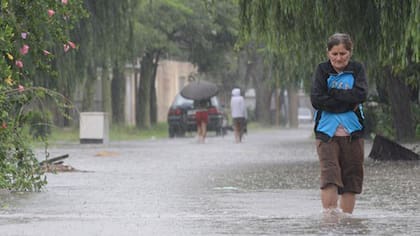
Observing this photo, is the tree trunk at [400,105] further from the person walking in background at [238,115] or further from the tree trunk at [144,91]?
the tree trunk at [144,91]

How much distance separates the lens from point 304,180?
17.2 m

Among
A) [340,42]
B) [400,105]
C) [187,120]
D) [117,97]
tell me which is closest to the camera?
[340,42]

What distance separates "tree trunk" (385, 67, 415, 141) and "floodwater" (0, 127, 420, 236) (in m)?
2.55

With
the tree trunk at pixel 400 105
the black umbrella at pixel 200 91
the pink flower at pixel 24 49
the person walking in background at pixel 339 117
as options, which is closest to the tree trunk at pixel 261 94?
the black umbrella at pixel 200 91

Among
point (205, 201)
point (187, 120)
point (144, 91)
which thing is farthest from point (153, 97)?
point (205, 201)

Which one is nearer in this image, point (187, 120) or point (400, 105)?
point (400, 105)

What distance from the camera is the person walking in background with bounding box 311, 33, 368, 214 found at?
403 inches

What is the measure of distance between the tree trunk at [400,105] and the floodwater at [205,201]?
255 centimetres

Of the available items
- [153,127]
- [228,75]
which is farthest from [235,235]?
[228,75]

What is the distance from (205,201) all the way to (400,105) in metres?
12.7

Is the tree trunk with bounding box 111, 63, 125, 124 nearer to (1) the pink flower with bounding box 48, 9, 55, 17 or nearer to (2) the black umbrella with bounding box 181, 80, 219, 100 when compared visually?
(2) the black umbrella with bounding box 181, 80, 219, 100

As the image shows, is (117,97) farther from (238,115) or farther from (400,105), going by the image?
(400,105)

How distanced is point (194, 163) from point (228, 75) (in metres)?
54.3

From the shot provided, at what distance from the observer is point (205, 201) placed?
13367 millimetres
